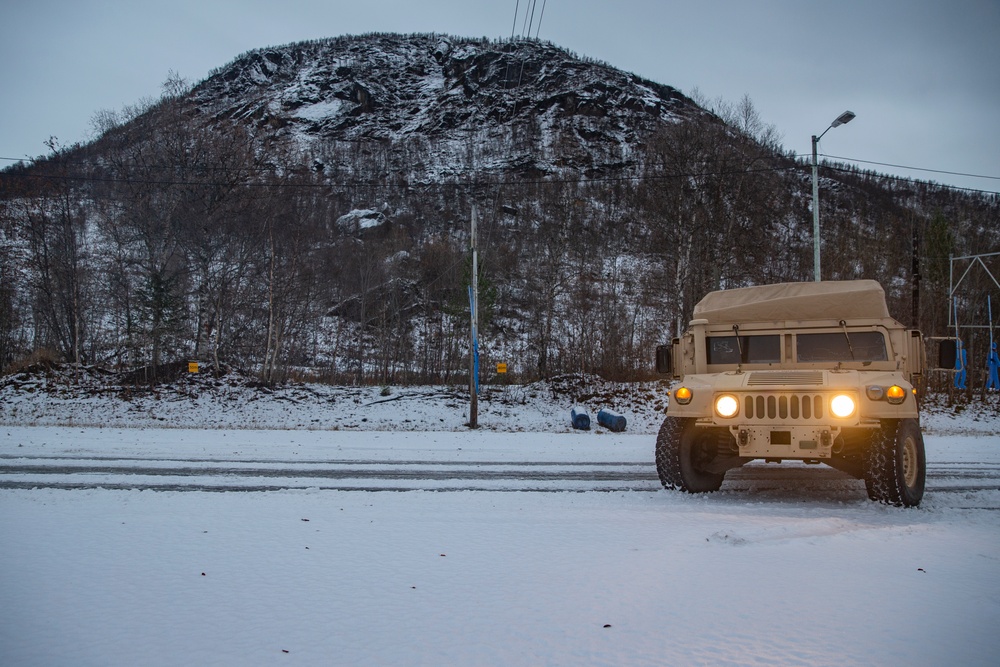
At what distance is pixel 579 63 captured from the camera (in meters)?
133

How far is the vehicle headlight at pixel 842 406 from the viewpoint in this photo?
627cm

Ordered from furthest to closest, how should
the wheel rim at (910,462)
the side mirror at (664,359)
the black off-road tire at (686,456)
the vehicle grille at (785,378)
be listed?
the side mirror at (664,359), the black off-road tire at (686,456), the vehicle grille at (785,378), the wheel rim at (910,462)

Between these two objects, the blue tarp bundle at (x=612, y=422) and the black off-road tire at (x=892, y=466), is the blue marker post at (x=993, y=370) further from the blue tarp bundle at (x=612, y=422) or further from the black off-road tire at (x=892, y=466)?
the black off-road tire at (x=892, y=466)

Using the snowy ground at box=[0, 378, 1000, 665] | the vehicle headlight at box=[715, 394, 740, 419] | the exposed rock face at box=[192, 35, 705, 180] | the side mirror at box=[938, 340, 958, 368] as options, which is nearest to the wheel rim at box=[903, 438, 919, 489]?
the snowy ground at box=[0, 378, 1000, 665]

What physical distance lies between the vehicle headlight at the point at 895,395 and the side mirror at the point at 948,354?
4.25 feet

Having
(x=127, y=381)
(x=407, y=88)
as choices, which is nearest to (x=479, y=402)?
(x=127, y=381)

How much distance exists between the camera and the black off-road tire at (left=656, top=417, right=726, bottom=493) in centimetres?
712

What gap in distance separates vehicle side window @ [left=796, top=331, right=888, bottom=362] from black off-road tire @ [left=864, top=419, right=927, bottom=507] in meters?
1.24

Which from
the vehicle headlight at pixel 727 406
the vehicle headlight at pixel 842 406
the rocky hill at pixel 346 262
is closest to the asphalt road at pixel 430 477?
the vehicle headlight at pixel 727 406

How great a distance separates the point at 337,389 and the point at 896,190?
83.5 m

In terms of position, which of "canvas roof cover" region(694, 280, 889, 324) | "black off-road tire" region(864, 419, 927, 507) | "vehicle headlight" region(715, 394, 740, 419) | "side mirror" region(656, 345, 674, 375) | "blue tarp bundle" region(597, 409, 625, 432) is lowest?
"blue tarp bundle" region(597, 409, 625, 432)

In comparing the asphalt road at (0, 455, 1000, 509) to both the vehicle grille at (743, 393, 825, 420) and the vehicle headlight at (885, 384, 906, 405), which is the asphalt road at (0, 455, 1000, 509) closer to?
the vehicle grille at (743, 393, 825, 420)

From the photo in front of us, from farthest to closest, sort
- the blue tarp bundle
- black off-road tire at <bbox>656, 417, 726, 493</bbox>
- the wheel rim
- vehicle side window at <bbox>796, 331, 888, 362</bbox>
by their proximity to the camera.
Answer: the blue tarp bundle, vehicle side window at <bbox>796, 331, 888, 362</bbox>, black off-road tire at <bbox>656, 417, 726, 493</bbox>, the wheel rim

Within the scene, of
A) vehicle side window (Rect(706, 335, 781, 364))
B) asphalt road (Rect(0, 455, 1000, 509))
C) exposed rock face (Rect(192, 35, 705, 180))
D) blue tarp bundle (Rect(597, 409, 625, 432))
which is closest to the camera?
asphalt road (Rect(0, 455, 1000, 509))
